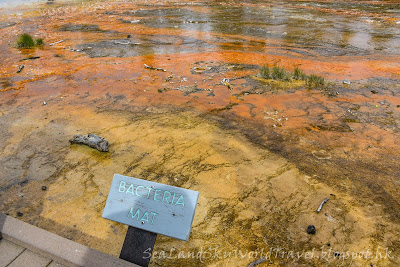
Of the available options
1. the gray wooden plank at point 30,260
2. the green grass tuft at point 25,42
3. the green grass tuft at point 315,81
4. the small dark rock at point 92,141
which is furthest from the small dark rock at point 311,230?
the green grass tuft at point 25,42

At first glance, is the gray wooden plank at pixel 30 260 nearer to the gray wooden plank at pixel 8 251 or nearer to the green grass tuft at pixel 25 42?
the gray wooden plank at pixel 8 251

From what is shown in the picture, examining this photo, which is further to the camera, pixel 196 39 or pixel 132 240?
pixel 196 39

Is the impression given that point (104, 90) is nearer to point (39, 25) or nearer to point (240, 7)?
point (39, 25)

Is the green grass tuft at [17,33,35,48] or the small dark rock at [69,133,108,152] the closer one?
the small dark rock at [69,133,108,152]

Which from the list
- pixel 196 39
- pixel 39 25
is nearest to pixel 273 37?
pixel 196 39

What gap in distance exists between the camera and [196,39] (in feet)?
37.9

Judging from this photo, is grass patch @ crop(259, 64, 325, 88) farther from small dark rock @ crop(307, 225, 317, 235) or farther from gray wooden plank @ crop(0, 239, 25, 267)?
gray wooden plank @ crop(0, 239, 25, 267)

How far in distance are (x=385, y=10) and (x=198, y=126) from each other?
19.7 metres

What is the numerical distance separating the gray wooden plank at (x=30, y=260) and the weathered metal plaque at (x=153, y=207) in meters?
0.96

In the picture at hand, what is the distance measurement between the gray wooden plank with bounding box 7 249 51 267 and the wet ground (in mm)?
478

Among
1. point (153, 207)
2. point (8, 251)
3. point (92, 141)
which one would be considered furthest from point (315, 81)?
point (8, 251)

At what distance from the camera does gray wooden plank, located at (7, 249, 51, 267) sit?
2.43 meters

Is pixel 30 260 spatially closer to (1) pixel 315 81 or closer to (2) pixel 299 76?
(1) pixel 315 81

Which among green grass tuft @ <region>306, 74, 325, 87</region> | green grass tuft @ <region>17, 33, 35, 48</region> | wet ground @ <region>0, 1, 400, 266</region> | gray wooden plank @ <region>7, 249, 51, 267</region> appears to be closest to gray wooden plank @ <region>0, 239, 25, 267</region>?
gray wooden plank @ <region>7, 249, 51, 267</region>
